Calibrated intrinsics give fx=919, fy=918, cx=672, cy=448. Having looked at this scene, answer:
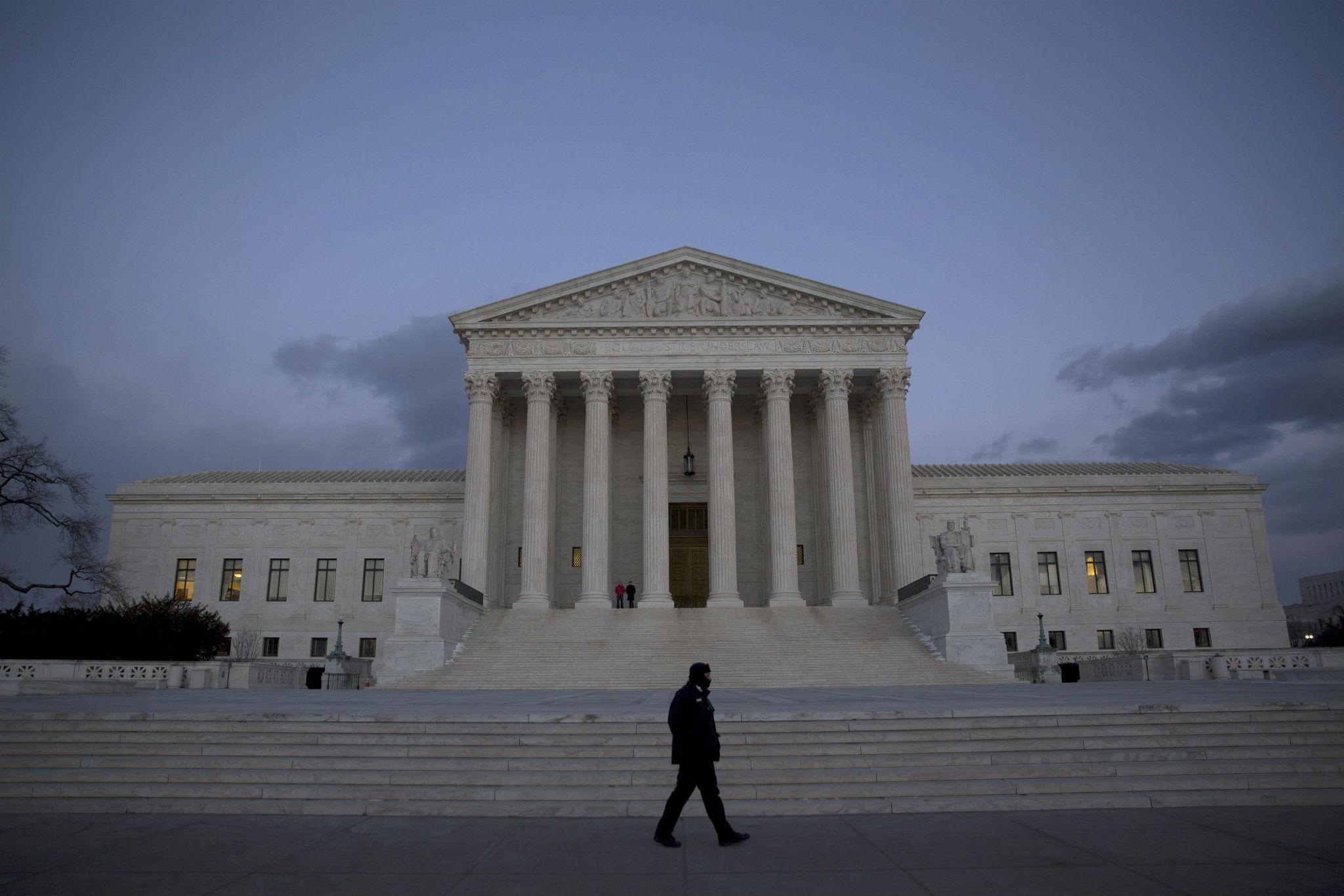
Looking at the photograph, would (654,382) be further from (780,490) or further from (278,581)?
(278,581)

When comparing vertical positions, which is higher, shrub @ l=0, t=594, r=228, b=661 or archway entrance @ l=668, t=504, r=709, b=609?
archway entrance @ l=668, t=504, r=709, b=609

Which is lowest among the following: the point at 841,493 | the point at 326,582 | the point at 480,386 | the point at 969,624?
the point at 969,624

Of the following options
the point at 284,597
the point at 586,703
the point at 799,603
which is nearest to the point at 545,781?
the point at 586,703

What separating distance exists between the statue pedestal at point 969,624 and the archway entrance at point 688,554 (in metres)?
14.8

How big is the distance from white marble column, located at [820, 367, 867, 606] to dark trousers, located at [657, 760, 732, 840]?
102 ft

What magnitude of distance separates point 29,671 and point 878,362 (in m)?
33.7

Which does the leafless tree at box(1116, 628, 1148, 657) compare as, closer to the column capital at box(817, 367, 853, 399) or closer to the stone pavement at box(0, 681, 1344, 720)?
the column capital at box(817, 367, 853, 399)

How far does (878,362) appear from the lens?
4191 cm

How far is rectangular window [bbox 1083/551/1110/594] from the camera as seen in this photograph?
4800 centimetres

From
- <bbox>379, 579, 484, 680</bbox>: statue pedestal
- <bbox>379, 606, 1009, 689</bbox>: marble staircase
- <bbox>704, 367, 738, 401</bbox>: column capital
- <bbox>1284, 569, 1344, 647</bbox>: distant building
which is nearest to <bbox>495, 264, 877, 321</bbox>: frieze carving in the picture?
<bbox>704, 367, 738, 401</bbox>: column capital

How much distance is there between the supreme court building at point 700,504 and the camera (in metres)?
41.0

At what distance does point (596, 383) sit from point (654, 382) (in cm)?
266

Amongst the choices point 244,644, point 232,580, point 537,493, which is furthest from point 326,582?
point 537,493

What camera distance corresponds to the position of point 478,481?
4069 cm
